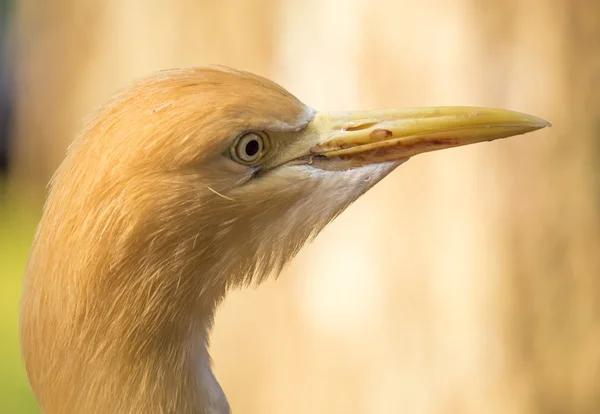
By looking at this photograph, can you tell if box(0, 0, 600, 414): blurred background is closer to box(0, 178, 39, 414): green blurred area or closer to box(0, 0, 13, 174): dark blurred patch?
box(0, 178, 39, 414): green blurred area

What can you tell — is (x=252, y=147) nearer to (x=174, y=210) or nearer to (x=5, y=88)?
(x=174, y=210)

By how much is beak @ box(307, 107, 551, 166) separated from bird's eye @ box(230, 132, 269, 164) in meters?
0.07

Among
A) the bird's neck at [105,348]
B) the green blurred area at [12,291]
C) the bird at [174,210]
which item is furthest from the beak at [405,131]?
the green blurred area at [12,291]

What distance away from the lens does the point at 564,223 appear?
5.19 ft

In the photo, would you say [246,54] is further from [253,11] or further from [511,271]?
[511,271]

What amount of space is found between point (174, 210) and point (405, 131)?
30 centimetres

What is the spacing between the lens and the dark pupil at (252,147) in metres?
0.74

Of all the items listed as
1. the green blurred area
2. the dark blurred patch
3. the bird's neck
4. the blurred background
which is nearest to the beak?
the bird's neck

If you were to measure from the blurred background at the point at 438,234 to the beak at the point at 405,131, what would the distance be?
0.77 metres

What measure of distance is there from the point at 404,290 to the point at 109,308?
1.11 m

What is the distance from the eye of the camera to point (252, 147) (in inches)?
29.4

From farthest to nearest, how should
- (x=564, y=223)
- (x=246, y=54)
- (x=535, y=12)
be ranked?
1. (x=246, y=54)
2. (x=564, y=223)
3. (x=535, y=12)

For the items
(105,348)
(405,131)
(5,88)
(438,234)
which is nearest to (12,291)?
(5,88)

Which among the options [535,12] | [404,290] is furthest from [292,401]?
[535,12]
